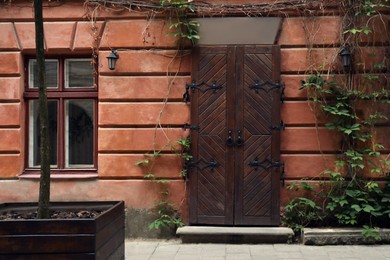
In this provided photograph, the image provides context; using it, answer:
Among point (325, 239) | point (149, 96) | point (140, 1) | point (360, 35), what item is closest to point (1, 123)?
point (149, 96)

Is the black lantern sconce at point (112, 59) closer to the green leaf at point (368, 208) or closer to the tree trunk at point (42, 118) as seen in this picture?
the tree trunk at point (42, 118)

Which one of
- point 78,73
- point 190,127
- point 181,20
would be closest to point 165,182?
point 190,127

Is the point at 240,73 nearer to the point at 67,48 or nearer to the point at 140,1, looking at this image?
the point at 140,1

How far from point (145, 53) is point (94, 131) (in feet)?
5.03

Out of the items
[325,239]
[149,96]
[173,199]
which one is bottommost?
[325,239]

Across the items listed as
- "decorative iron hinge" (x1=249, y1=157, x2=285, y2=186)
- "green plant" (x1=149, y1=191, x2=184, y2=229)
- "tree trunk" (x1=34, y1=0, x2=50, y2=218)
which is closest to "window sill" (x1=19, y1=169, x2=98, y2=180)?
"green plant" (x1=149, y1=191, x2=184, y2=229)

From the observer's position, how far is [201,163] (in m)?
7.27

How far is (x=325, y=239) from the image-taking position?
6676mm

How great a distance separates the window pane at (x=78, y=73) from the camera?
25.2ft

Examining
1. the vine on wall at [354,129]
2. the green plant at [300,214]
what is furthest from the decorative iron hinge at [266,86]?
the green plant at [300,214]

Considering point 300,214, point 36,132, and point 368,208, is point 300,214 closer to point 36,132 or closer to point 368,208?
point 368,208

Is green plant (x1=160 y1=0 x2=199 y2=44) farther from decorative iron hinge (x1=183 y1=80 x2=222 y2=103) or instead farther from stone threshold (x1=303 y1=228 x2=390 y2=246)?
stone threshold (x1=303 y1=228 x2=390 y2=246)

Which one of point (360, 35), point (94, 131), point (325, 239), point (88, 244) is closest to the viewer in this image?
point (88, 244)

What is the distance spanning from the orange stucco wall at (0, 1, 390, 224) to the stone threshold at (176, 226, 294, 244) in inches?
20.2
